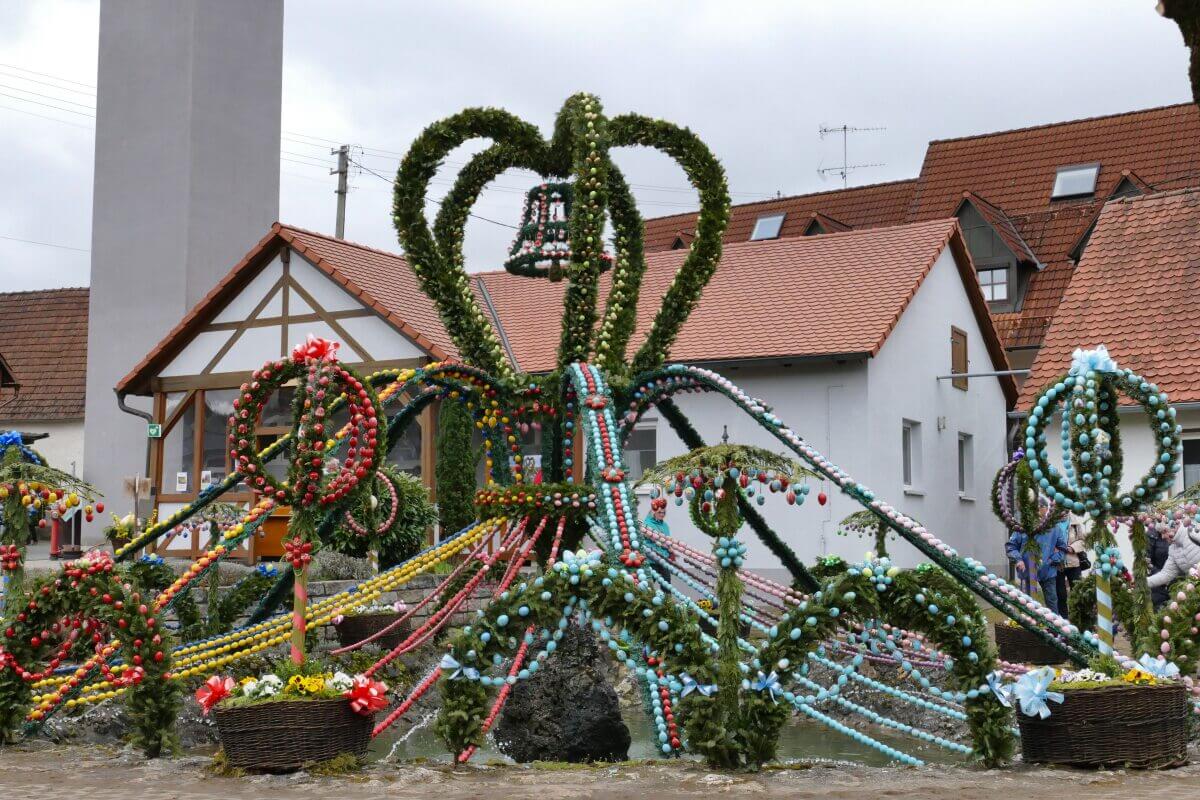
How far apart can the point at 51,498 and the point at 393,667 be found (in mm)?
4456

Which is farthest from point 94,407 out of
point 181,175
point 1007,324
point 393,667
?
point 1007,324

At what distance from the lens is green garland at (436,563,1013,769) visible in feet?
23.2

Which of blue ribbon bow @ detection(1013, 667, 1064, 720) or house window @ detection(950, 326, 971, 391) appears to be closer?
blue ribbon bow @ detection(1013, 667, 1064, 720)

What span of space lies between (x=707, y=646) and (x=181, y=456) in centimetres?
1745

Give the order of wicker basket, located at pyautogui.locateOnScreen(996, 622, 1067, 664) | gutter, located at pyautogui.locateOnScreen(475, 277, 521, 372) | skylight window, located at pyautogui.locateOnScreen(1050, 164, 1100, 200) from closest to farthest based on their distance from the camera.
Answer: wicker basket, located at pyautogui.locateOnScreen(996, 622, 1067, 664) < gutter, located at pyautogui.locateOnScreen(475, 277, 521, 372) < skylight window, located at pyautogui.locateOnScreen(1050, 164, 1100, 200)

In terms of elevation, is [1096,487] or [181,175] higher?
[181,175]

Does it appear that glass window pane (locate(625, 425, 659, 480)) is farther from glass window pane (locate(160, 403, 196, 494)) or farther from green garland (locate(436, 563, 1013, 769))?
green garland (locate(436, 563, 1013, 769))

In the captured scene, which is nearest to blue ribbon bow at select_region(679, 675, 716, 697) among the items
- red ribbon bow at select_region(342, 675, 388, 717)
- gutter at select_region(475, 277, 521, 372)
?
red ribbon bow at select_region(342, 675, 388, 717)

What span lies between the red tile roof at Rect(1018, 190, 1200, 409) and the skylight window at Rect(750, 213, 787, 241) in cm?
1263

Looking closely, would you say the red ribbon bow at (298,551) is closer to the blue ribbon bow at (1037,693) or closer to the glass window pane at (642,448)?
the blue ribbon bow at (1037,693)

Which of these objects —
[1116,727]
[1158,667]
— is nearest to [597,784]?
[1116,727]

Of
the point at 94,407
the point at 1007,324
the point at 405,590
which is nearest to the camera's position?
the point at 405,590

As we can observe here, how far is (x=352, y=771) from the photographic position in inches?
278

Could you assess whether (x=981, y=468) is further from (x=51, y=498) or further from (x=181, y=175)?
(x=51, y=498)
